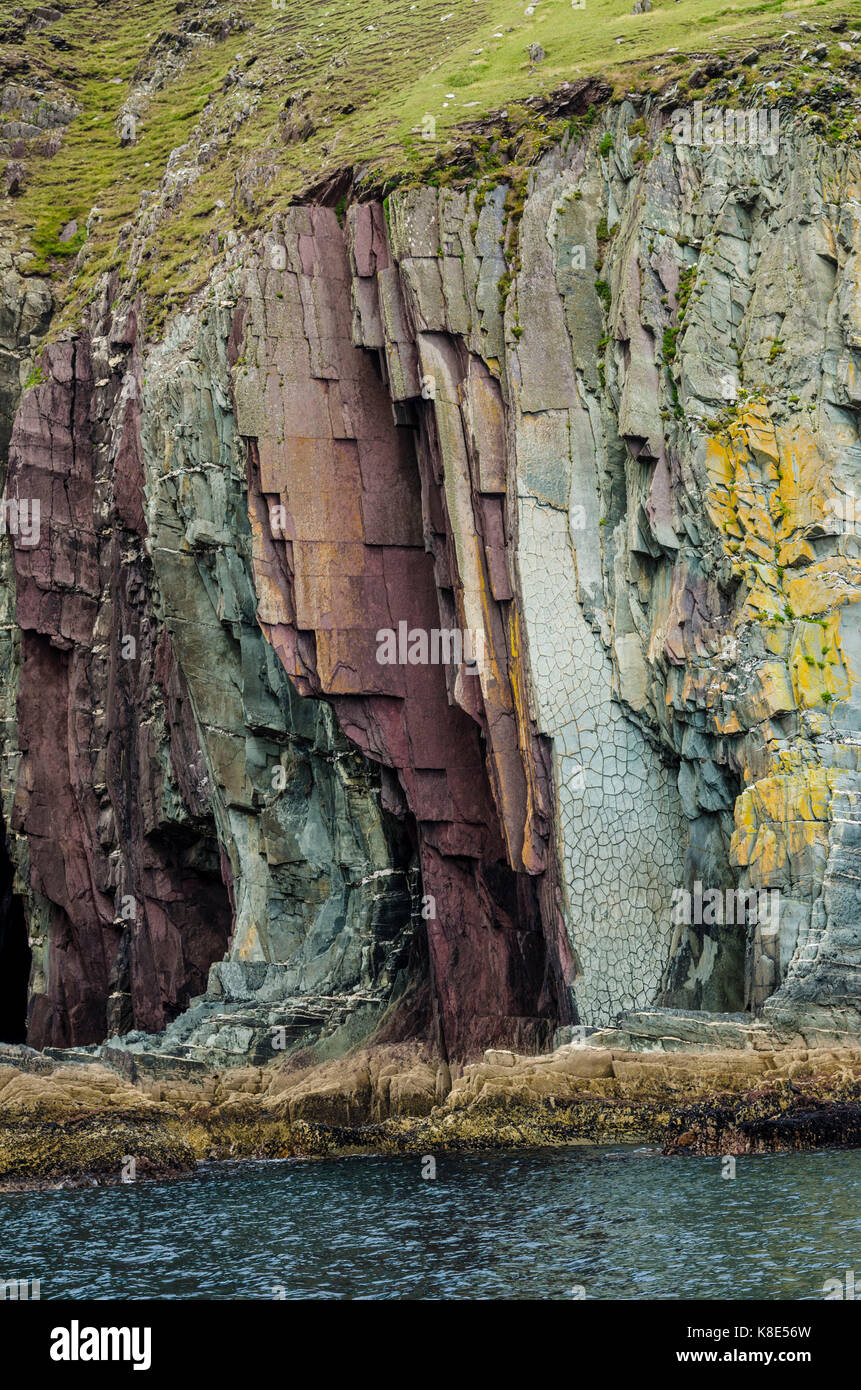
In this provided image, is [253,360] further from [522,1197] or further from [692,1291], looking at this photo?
[692,1291]

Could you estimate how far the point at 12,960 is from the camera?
66.2 meters

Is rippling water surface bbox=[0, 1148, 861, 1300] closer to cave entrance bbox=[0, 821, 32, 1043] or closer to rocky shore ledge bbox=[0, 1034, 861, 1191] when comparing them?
rocky shore ledge bbox=[0, 1034, 861, 1191]

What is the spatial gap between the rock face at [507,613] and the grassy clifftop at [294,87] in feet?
7.83

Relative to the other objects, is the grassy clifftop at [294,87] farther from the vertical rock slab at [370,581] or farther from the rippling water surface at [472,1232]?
the rippling water surface at [472,1232]

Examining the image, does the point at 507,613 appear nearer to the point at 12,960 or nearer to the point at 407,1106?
the point at 407,1106

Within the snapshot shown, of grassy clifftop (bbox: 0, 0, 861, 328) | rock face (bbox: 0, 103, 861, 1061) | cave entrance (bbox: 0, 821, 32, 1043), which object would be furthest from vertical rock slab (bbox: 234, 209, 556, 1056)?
cave entrance (bbox: 0, 821, 32, 1043)

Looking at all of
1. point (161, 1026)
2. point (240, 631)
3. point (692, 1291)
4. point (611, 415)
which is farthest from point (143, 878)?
point (692, 1291)

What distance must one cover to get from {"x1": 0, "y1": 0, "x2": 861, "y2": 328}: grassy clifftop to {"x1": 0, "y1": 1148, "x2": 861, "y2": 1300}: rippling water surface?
27.3 meters

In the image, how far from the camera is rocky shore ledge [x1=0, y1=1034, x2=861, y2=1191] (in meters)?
31.2

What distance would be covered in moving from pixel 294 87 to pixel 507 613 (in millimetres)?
28047

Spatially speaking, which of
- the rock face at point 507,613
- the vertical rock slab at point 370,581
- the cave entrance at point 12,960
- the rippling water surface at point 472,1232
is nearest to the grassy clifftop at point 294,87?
the rock face at point 507,613

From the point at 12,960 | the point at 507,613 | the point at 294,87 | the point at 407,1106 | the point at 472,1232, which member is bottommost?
the point at 472,1232

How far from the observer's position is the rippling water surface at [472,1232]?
22422 mm

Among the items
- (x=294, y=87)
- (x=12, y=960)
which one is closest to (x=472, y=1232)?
(x=12, y=960)
